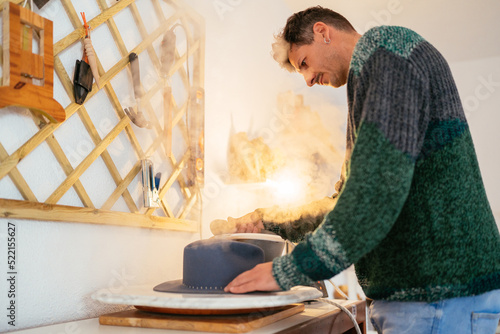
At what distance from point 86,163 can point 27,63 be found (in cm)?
27

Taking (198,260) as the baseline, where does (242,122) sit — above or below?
above

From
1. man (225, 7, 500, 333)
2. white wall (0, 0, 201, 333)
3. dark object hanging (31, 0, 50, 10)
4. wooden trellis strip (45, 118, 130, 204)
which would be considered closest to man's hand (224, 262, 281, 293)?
man (225, 7, 500, 333)

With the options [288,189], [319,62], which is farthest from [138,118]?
[288,189]

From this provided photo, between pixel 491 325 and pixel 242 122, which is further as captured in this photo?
pixel 242 122

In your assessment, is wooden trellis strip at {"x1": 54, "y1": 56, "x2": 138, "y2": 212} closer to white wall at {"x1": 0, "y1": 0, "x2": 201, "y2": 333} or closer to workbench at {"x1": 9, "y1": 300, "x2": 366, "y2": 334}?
white wall at {"x1": 0, "y1": 0, "x2": 201, "y2": 333}

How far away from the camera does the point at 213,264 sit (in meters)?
0.80

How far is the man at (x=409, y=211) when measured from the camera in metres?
0.62

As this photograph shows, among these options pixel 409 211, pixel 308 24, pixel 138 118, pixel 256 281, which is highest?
pixel 308 24

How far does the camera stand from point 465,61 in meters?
3.14

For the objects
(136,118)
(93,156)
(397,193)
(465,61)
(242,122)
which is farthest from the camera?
(465,61)

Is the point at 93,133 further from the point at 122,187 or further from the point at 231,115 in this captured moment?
the point at 231,115

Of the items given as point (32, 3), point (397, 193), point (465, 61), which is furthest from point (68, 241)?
point (465, 61)

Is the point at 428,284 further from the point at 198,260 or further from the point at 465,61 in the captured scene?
the point at 465,61

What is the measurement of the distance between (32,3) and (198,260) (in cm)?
63
